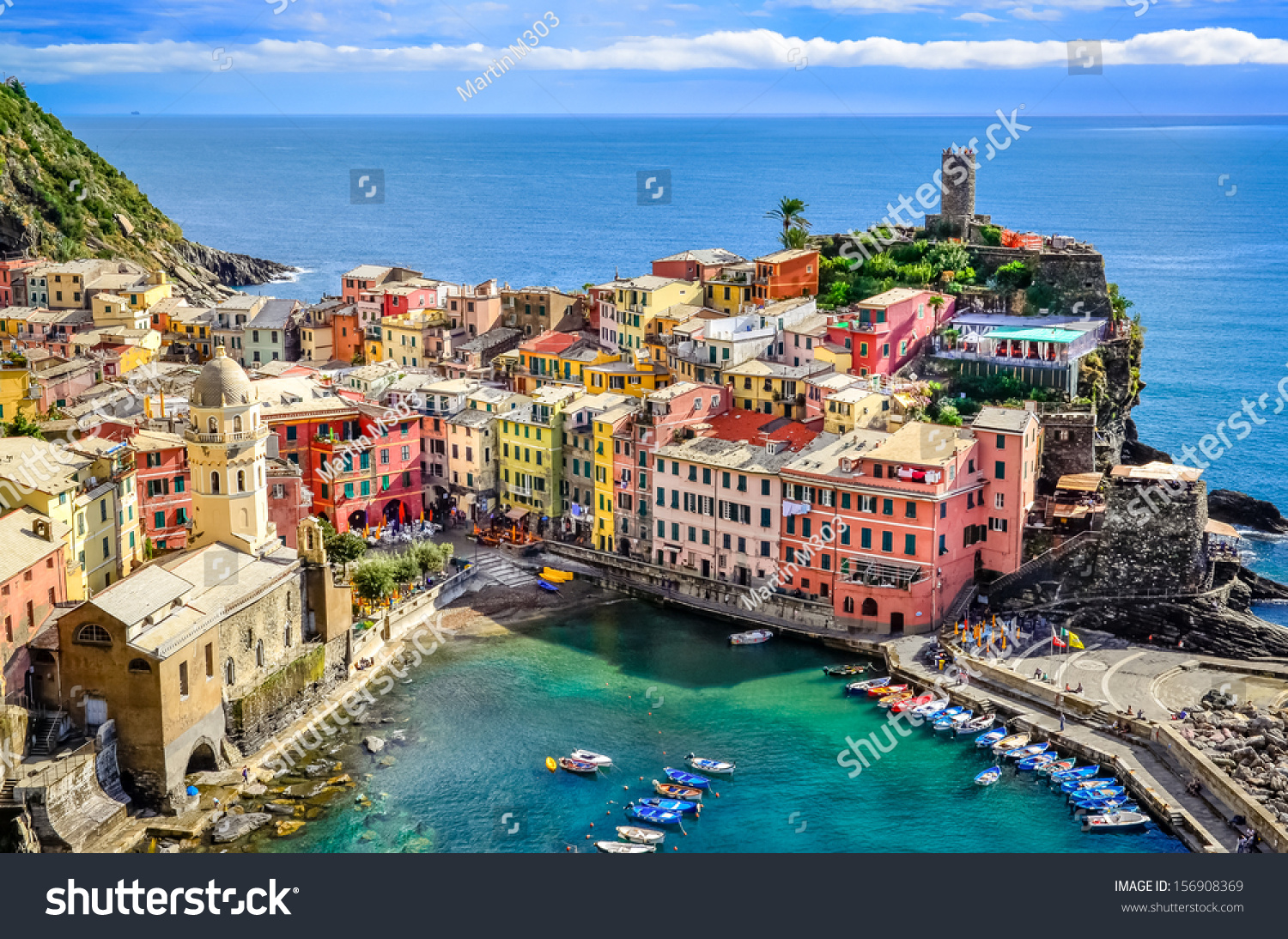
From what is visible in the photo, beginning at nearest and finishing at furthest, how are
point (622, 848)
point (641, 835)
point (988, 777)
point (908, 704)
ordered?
point (622, 848) → point (641, 835) → point (988, 777) → point (908, 704)

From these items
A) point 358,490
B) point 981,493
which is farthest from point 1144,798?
point 358,490

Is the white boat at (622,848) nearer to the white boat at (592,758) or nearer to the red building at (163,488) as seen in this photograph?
the white boat at (592,758)

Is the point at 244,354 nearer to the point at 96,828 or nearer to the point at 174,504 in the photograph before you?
the point at 174,504

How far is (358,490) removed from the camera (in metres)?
72.4

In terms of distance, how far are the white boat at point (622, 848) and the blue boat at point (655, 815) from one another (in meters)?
1.52

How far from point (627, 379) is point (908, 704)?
1125 inches


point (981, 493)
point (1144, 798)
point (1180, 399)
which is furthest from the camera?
point (1180, 399)

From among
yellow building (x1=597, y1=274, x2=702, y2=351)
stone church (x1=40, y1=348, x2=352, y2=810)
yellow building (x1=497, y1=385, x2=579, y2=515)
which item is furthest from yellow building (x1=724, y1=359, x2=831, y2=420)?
stone church (x1=40, y1=348, x2=352, y2=810)

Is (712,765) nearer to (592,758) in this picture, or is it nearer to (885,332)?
(592,758)

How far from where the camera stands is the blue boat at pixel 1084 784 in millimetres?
49531

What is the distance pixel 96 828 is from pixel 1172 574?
40.1m

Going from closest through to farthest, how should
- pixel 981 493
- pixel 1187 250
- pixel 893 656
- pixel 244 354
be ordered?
pixel 893 656
pixel 981 493
pixel 244 354
pixel 1187 250

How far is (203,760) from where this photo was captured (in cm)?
4994

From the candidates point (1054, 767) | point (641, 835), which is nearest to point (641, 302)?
point (1054, 767)
